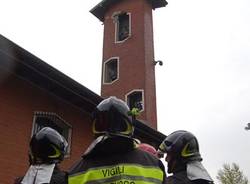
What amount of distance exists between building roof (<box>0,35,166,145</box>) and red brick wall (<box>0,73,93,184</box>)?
0.64ft

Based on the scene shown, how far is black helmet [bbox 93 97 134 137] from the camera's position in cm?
286

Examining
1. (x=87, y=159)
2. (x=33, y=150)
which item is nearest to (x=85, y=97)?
(x=33, y=150)

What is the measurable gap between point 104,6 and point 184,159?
20859mm

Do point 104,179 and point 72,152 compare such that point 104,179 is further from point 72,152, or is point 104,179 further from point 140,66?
point 140,66

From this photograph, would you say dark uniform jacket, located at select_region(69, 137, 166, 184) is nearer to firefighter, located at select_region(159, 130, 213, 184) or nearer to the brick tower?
firefighter, located at select_region(159, 130, 213, 184)

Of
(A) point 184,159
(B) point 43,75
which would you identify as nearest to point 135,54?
(B) point 43,75

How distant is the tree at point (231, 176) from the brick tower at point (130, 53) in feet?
41.5

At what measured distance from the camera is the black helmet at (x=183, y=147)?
12.1ft

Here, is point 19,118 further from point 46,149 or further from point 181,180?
point 181,180

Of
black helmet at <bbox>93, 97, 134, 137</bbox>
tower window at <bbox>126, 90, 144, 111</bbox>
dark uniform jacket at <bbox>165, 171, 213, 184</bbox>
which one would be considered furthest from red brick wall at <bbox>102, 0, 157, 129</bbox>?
black helmet at <bbox>93, 97, 134, 137</bbox>

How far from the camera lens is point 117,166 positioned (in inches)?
105

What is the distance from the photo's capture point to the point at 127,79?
20125mm

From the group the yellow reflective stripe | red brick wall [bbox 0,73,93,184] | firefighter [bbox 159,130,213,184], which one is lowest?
the yellow reflective stripe

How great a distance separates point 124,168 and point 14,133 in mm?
6364
